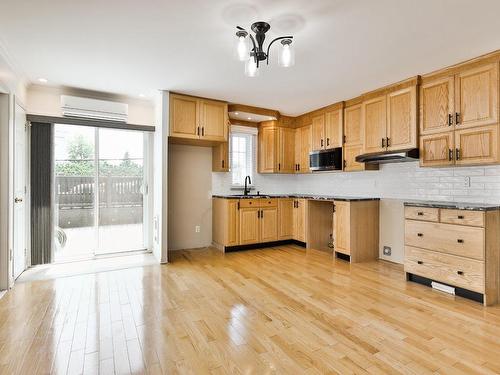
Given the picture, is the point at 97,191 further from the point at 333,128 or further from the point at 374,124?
the point at 374,124

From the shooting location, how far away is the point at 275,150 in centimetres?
527

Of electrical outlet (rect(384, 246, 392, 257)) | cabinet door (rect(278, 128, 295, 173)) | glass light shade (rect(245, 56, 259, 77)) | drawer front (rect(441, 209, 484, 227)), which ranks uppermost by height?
glass light shade (rect(245, 56, 259, 77))

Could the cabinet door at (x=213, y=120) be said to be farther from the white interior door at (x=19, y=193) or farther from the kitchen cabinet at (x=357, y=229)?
the white interior door at (x=19, y=193)

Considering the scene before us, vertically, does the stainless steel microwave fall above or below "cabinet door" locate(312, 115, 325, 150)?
below

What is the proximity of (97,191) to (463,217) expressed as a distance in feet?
15.7

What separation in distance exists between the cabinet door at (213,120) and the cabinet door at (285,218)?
5.27ft

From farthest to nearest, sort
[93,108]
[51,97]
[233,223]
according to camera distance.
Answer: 1. [233,223]
2. [93,108]
3. [51,97]

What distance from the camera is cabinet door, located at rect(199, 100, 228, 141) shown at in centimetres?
427

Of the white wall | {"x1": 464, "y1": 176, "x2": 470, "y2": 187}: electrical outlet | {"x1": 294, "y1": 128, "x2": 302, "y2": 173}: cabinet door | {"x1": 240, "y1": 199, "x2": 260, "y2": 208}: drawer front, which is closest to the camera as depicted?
{"x1": 464, "y1": 176, "x2": 470, "y2": 187}: electrical outlet

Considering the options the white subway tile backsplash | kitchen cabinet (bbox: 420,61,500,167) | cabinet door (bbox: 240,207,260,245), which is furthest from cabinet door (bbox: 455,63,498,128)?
cabinet door (bbox: 240,207,260,245)

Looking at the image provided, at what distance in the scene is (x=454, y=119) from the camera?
3047mm

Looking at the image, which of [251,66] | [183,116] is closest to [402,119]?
[251,66]

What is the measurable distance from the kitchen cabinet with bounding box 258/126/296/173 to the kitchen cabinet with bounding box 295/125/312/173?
99 mm

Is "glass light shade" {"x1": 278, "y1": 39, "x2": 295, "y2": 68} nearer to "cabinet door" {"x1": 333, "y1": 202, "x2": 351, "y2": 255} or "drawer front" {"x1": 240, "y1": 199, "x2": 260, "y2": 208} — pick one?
"cabinet door" {"x1": 333, "y1": 202, "x2": 351, "y2": 255}
